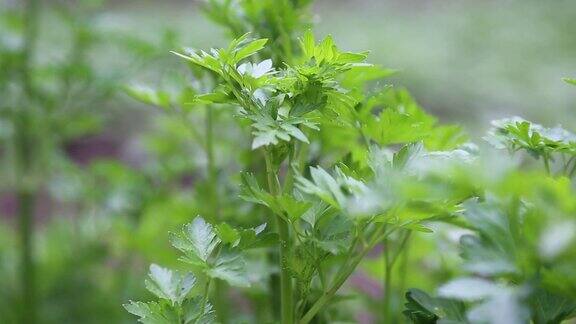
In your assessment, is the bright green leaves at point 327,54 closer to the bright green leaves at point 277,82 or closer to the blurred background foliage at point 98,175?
the bright green leaves at point 277,82

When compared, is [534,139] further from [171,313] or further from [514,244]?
[171,313]

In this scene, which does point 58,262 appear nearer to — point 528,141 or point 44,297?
point 44,297

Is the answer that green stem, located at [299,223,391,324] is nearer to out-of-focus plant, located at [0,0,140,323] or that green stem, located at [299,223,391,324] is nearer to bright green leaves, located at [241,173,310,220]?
bright green leaves, located at [241,173,310,220]

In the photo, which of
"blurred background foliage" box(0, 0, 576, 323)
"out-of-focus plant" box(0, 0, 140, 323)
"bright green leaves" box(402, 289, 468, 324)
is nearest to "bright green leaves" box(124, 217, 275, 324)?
"bright green leaves" box(402, 289, 468, 324)

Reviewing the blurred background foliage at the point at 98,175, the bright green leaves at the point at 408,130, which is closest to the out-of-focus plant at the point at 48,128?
the blurred background foliage at the point at 98,175

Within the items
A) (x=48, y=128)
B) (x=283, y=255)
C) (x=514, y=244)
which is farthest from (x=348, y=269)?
(x=48, y=128)

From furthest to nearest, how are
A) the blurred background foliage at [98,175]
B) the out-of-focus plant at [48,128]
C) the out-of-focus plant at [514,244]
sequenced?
the out-of-focus plant at [48,128]
the blurred background foliage at [98,175]
the out-of-focus plant at [514,244]

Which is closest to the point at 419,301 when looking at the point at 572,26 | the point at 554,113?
the point at 554,113

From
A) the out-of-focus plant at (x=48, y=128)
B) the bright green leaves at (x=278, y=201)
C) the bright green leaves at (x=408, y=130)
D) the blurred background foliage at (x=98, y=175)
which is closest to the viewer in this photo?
the bright green leaves at (x=278, y=201)
